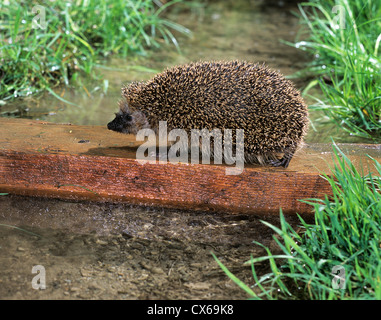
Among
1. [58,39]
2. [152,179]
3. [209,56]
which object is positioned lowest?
[152,179]

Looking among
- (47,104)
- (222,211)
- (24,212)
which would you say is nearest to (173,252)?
(222,211)

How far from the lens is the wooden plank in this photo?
3.59 meters

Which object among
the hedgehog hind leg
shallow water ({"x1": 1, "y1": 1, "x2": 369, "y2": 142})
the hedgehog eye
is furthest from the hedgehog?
shallow water ({"x1": 1, "y1": 1, "x2": 369, "y2": 142})

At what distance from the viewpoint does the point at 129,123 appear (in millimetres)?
4004

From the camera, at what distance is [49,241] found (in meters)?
3.22

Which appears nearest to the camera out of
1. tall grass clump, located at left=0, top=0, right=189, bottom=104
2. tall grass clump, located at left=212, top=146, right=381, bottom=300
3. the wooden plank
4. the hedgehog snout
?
tall grass clump, located at left=212, top=146, right=381, bottom=300

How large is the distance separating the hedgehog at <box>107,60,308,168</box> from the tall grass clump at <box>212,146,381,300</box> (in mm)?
631

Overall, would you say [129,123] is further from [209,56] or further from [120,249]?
[209,56]

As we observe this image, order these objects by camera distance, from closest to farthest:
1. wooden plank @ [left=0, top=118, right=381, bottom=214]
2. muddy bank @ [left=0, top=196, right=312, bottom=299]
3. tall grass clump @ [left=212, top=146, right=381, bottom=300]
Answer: tall grass clump @ [left=212, top=146, right=381, bottom=300] → muddy bank @ [left=0, top=196, right=312, bottom=299] → wooden plank @ [left=0, top=118, right=381, bottom=214]

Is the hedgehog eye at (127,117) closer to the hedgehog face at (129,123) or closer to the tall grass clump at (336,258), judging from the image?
the hedgehog face at (129,123)

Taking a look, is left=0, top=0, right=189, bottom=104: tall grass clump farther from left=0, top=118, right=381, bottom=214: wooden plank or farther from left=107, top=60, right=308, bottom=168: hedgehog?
left=107, top=60, right=308, bottom=168: hedgehog

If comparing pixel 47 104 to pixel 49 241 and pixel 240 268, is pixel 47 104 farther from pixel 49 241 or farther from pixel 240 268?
pixel 240 268

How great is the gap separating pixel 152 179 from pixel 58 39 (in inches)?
143

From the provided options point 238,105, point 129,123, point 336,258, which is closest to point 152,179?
point 129,123
